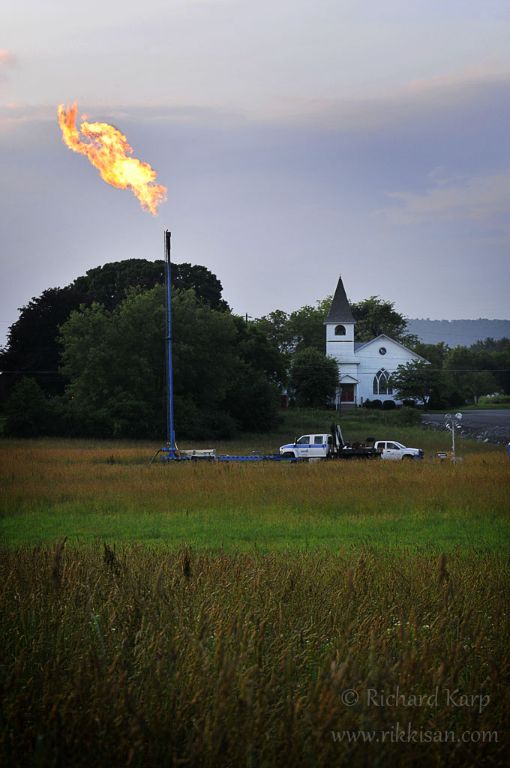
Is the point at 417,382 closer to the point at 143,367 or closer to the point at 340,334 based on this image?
the point at 340,334

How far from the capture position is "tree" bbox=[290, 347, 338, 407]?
84438 mm

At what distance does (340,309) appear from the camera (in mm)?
100688

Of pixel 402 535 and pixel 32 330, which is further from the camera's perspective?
pixel 32 330

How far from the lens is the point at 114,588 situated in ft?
25.2

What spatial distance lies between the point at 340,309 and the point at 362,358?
20.4 feet

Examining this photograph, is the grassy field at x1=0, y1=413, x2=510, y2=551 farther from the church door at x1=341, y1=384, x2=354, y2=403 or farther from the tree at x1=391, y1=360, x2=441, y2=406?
the church door at x1=341, y1=384, x2=354, y2=403

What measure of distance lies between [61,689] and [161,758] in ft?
2.82

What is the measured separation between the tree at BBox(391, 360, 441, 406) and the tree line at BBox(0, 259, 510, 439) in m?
0.11

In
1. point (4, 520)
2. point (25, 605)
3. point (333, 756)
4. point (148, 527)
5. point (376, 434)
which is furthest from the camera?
point (376, 434)

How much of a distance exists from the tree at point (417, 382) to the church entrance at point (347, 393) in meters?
6.69

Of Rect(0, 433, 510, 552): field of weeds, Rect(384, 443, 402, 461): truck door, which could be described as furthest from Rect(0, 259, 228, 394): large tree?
Rect(0, 433, 510, 552): field of weeds

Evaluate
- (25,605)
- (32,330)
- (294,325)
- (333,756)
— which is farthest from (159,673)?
(294,325)

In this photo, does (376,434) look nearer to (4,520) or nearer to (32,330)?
(32,330)

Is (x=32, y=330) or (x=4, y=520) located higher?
(x=32, y=330)
